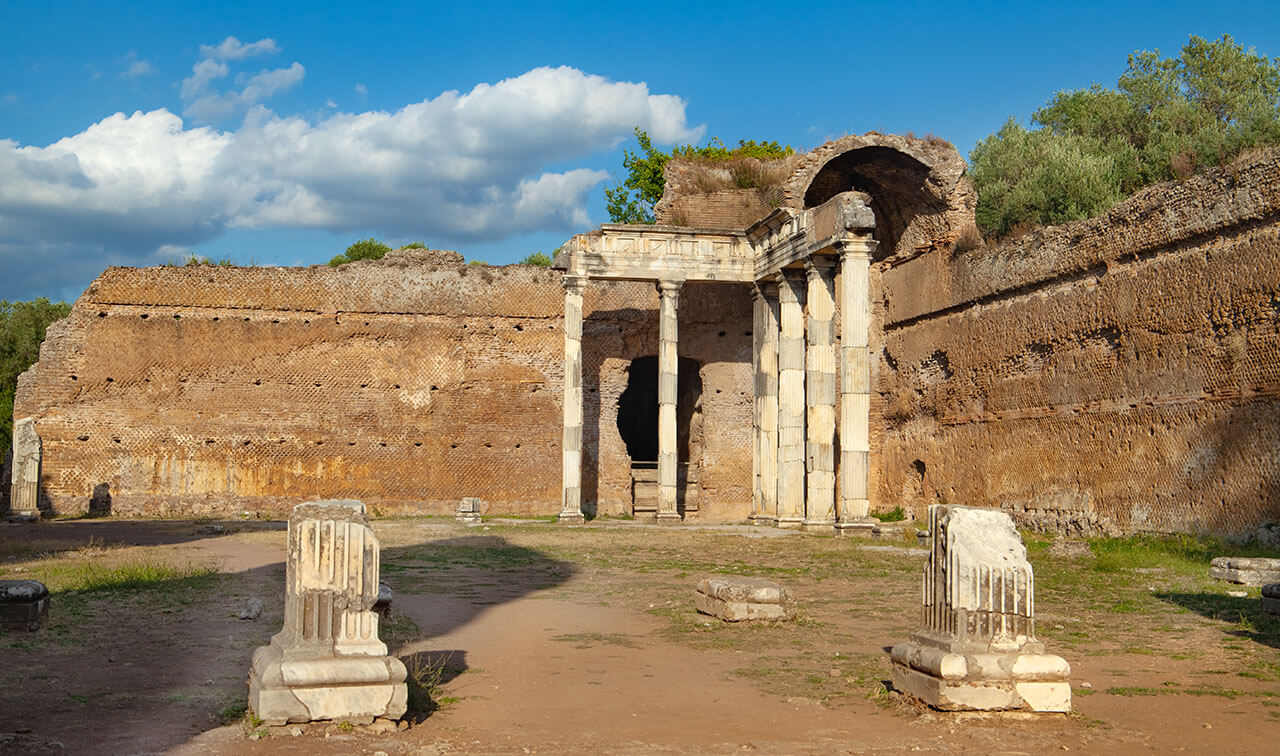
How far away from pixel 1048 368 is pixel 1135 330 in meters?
2.38

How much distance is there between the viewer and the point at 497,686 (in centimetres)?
607

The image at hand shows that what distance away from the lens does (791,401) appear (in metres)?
20.8

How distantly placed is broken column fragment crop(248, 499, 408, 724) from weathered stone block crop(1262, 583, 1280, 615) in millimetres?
6565

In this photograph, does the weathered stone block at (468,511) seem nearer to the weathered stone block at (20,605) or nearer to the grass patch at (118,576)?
the grass patch at (118,576)

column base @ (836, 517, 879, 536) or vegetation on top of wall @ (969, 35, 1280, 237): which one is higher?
vegetation on top of wall @ (969, 35, 1280, 237)

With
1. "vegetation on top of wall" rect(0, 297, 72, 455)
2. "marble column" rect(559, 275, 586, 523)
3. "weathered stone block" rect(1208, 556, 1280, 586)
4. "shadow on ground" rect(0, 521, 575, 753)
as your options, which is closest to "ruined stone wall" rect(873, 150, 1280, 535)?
"weathered stone block" rect(1208, 556, 1280, 586)

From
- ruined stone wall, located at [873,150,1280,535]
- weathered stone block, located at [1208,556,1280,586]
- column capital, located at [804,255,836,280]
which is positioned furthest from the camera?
column capital, located at [804,255,836,280]

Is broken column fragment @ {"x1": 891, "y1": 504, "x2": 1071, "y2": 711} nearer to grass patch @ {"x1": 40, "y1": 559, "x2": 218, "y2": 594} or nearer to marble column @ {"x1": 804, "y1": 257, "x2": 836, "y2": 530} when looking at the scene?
grass patch @ {"x1": 40, "y1": 559, "x2": 218, "y2": 594}

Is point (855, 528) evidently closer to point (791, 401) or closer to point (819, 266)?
point (791, 401)

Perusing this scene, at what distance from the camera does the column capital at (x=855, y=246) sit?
18375mm

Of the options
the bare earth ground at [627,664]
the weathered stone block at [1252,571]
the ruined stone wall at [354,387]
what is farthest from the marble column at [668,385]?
the weathered stone block at [1252,571]

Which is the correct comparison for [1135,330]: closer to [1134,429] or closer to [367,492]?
[1134,429]

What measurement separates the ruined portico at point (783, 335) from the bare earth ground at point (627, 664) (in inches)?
259

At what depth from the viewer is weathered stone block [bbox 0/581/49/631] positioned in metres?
7.11
